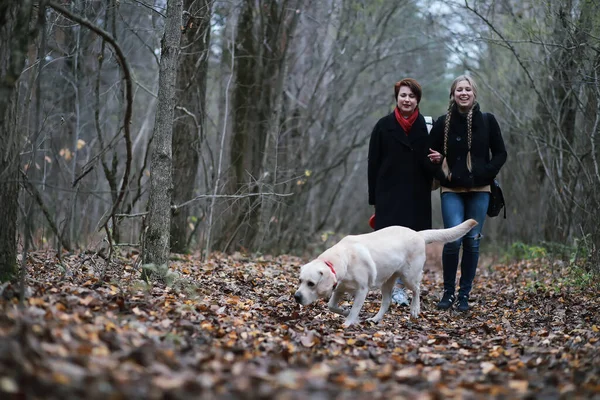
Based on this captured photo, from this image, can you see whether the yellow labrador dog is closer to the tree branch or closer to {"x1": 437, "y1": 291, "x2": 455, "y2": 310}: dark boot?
{"x1": 437, "y1": 291, "x2": 455, "y2": 310}: dark boot

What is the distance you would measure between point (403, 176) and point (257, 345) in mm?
3523

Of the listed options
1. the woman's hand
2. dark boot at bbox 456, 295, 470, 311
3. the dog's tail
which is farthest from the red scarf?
dark boot at bbox 456, 295, 470, 311

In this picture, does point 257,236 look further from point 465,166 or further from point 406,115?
point 465,166

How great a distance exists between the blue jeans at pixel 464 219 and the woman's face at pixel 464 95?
990mm

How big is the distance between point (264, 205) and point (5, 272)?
6.28 meters

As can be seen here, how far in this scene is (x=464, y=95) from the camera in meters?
6.95

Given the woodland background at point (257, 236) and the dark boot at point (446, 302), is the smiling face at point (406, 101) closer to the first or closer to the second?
the woodland background at point (257, 236)

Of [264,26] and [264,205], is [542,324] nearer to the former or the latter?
[264,205]

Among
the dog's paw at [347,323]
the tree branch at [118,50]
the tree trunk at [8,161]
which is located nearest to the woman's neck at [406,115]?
the dog's paw at [347,323]

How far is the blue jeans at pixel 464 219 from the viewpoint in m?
6.98

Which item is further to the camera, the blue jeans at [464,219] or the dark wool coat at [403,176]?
the dark wool coat at [403,176]

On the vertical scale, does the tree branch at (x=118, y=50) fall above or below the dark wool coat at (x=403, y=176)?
above

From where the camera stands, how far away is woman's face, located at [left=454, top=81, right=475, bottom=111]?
6.96 meters

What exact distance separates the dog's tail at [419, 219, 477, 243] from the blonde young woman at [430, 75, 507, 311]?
312 mm
